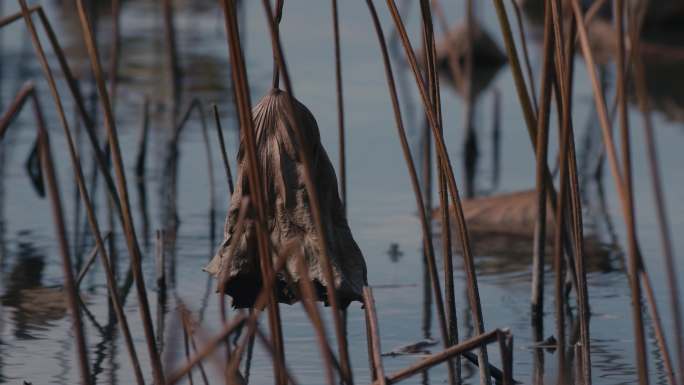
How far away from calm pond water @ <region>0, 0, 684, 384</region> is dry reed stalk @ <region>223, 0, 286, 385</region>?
5.3 inches

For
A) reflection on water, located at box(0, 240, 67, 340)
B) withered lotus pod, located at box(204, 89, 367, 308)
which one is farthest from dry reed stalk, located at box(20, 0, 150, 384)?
reflection on water, located at box(0, 240, 67, 340)

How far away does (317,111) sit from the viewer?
17.6ft

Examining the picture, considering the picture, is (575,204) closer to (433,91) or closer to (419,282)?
(433,91)

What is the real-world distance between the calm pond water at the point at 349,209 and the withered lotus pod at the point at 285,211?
14 cm

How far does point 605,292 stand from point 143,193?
5.19 ft

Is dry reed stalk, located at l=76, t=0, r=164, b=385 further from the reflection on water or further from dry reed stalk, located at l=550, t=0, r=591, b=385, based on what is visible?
the reflection on water

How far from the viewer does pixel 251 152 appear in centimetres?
161

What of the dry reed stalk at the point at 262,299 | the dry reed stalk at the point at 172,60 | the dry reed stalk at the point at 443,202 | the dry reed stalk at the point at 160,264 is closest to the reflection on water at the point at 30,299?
the dry reed stalk at the point at 160,264

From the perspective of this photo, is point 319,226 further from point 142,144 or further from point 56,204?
point 142,144

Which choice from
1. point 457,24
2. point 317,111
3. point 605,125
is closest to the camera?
point 605,125

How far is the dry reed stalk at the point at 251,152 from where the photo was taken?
159 cm

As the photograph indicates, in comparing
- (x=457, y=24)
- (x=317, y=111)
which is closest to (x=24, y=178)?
(x=317, y=111)

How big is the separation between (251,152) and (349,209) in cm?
242

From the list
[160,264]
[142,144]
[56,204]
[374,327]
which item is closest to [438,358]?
[374,327]
